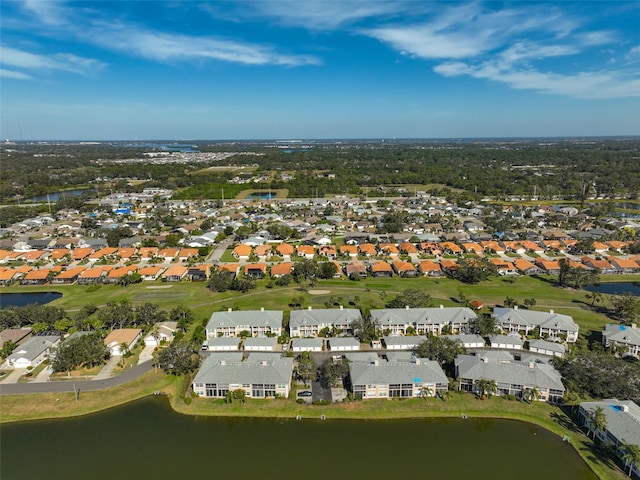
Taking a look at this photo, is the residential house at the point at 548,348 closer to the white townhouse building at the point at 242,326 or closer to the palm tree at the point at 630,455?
the palm tree at the point at 630,455

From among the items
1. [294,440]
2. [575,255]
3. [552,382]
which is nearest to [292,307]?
[294,440]

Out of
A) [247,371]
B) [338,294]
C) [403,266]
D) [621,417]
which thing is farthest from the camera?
[403,266]

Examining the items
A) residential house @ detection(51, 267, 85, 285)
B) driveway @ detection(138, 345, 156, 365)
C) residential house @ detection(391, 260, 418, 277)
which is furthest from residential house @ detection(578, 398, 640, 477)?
residential house @ detection(51, 267, 85, 285)

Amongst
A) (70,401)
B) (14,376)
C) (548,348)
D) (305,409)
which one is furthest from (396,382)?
(14,376)

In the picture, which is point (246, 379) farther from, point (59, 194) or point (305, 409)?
point (59, 194)

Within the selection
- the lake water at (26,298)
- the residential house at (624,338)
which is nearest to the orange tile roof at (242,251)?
Answer: the lake water at (26,298)

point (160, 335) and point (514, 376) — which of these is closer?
point (514, 376)
